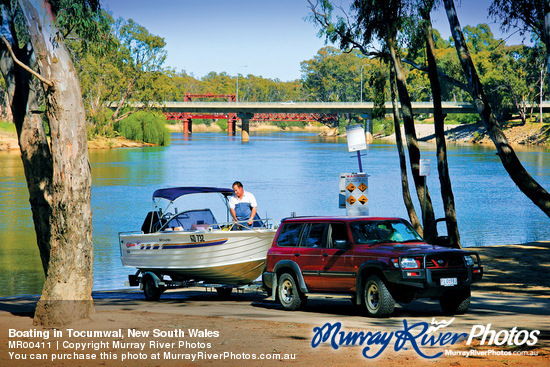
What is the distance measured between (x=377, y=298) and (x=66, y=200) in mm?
4771

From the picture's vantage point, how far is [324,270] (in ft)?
38.8

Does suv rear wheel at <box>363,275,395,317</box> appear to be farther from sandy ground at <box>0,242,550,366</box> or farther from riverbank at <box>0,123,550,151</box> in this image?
riverbank at <box>0,123,550,151</box>

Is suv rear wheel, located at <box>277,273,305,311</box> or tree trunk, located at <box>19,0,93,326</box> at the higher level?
tree trunk, located at <box>19,0,93,326</box>

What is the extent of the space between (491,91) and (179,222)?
85.7m

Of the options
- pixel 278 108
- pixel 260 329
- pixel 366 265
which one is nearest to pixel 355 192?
pixel 366 265

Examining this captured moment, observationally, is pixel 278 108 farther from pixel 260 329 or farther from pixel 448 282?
pixel 260 329

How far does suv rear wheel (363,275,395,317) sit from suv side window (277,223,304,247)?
6.50 ft

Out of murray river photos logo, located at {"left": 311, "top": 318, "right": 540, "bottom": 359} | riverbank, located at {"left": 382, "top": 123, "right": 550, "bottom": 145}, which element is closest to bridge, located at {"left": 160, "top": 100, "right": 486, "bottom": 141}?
riverbank, located at {"left": 382, "top": 123, "right": 550, "bottom": 145}

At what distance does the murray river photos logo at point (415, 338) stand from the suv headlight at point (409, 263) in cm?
108

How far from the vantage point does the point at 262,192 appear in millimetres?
44812

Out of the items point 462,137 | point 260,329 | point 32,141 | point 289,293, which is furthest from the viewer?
point 462,137

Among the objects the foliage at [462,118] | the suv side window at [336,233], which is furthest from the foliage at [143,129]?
the suv side window at [336,233]

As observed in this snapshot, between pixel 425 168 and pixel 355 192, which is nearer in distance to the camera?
pixel 355 192

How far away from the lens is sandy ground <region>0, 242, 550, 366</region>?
8.34 m
